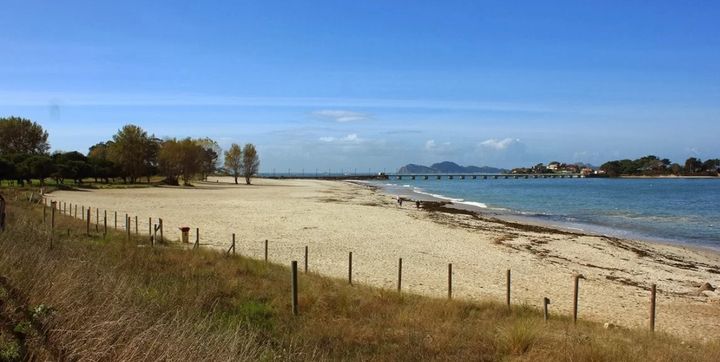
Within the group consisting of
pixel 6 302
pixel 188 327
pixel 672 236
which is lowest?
pixel 672 236

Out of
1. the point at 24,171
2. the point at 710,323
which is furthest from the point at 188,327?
the point at 24,171

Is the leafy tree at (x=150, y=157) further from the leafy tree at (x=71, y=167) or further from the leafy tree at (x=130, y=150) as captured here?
the leafy tree at (x=71, y=167)

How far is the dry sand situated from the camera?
16.1 metres

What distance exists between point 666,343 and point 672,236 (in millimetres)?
31571

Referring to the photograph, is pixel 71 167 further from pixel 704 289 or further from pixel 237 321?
pixel 237 321

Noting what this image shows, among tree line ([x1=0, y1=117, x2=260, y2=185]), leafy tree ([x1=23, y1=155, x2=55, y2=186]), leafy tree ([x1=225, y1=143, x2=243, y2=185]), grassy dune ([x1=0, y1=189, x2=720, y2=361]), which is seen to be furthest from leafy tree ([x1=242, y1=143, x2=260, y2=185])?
grassy dune ([x1=0, y1=189, x2=720, y2=361])

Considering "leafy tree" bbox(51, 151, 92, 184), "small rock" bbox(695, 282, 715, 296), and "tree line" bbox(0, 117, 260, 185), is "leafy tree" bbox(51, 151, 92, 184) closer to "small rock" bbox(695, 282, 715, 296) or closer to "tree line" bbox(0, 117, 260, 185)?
"tree line" bbox(0, 117, 260, 185)

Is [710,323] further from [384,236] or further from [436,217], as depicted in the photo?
[436,217]

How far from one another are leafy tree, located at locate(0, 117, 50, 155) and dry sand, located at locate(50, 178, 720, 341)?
251 feet

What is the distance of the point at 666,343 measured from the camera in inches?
382

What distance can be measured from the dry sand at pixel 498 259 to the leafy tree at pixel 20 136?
76.4 meters

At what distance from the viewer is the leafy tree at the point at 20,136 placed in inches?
3969

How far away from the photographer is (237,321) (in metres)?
8.53

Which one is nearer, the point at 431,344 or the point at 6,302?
the point at 6,302
